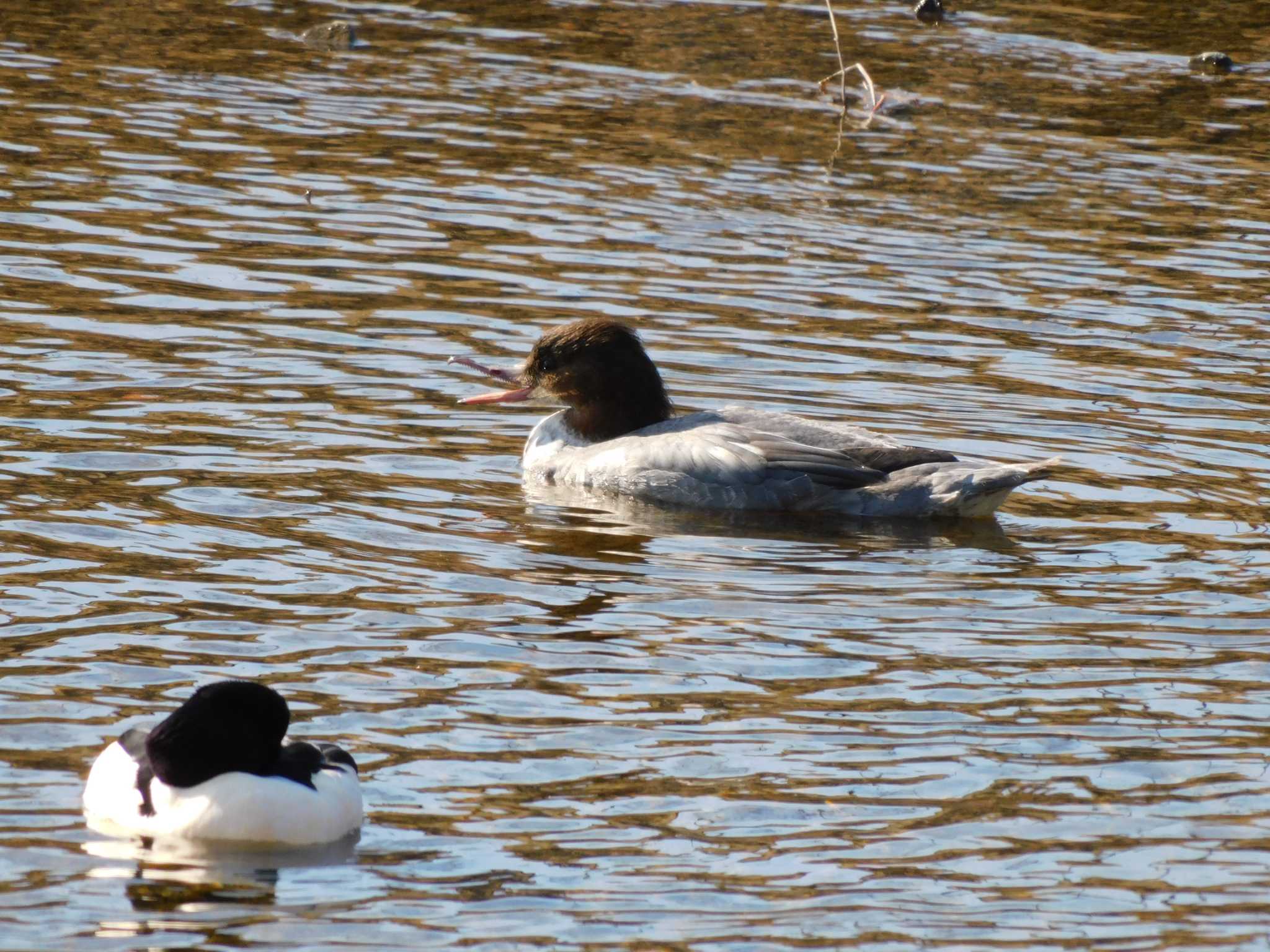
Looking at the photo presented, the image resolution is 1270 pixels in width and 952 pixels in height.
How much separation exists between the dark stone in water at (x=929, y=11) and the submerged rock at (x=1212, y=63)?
2836 mm

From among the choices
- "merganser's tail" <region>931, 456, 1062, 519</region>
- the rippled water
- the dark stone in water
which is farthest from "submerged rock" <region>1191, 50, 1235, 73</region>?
"merganser's tail" <region>931, 456, 1062, 519</region>

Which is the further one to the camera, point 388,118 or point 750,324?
point 388,118

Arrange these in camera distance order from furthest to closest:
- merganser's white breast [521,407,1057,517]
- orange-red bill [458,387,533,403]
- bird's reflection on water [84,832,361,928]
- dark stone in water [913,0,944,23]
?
dark stone in water [913,0,944,23] < orange-red bill [458,387,533,403] < merganser's white breast [521,407,1057,517] < bird's reflection on water [84,832,361,928]

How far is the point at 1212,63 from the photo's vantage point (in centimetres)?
2192

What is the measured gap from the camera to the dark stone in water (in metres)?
23.2

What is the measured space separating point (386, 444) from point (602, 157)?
7.02 metres

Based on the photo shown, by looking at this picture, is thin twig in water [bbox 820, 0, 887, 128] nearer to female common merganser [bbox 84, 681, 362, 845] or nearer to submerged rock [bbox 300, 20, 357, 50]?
submerged rock [bbox 300, 20, 357, 50]

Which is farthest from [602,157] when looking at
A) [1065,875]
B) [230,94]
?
[1065,875]

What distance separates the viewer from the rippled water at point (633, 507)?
6.27 metres

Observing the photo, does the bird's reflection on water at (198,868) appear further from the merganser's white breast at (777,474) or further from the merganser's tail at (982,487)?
the merganser's tail at (982,487)

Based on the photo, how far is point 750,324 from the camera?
1357cm

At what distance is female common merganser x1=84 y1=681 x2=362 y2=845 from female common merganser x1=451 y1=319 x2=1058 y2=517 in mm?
4602

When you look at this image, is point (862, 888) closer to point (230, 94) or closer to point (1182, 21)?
point (230, 94)

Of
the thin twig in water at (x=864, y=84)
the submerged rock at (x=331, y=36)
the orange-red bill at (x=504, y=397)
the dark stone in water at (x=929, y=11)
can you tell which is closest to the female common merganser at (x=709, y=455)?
the orange-red bill at (x=504, y=397)
